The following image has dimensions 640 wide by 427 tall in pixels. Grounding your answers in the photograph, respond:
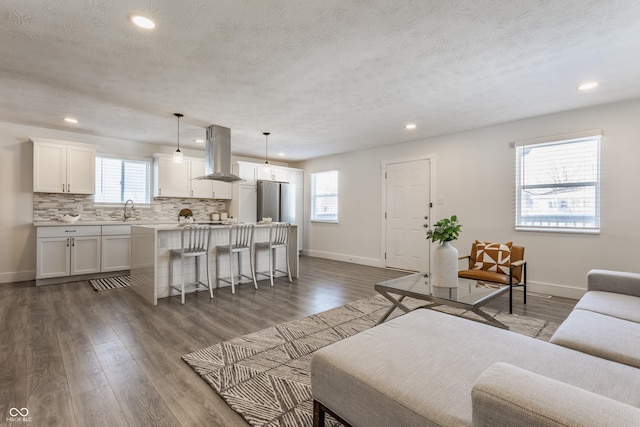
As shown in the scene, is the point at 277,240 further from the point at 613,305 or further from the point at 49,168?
the point at 613,305

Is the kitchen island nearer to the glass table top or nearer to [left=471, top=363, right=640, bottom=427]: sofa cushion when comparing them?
the glass table top


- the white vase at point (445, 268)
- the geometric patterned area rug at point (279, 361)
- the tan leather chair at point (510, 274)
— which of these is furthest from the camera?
the tan leather chair at point (510, 274)

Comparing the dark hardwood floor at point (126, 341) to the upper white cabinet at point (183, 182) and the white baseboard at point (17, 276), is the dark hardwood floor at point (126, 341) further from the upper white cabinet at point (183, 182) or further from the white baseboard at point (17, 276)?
the upper white cabinet at point (183, 182)

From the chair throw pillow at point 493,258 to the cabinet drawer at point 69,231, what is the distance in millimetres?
5773

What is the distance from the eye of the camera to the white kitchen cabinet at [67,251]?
4.52 m

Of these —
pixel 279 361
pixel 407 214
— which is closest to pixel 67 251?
pixel 279 361

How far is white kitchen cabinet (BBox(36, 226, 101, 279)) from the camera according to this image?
178 inches

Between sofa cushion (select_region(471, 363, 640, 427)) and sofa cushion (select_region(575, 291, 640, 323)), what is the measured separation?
1585 mm

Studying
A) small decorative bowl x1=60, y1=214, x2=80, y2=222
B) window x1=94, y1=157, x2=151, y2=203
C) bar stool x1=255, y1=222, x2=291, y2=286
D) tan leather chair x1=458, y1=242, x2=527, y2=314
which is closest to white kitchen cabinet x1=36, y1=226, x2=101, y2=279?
small decorative bowl x1=60, y1=214, x2=80, y2=222

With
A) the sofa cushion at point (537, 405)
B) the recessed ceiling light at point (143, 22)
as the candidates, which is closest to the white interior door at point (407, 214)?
the recessed ceiling light at point (143, 22)

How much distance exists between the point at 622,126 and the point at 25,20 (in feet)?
19.3

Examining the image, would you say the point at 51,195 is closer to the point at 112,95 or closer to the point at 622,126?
the point at 112,95

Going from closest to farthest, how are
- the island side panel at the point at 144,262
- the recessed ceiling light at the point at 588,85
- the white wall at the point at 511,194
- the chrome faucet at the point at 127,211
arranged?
the recessed ceiling light at the point at 588,85 < the white wall at the point at 511,194 < the island side panel at the point at 144,262 < the chrome faucet at the point at 127,211

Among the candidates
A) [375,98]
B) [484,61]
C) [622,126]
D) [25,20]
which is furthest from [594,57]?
[25,20]
